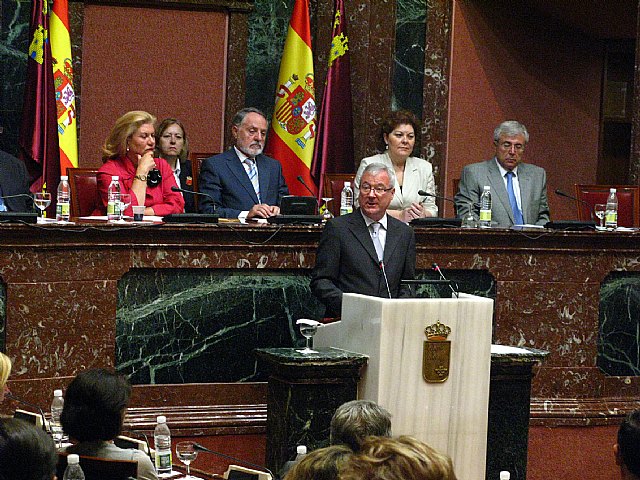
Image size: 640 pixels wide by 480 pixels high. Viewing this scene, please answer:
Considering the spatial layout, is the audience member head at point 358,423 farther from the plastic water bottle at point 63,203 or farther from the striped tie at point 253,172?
the striped tie at point 253,172

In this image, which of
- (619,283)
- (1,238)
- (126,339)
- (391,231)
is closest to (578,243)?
(619,283)

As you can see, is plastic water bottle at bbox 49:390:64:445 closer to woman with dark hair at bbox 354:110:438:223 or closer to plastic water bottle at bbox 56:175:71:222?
plastic water bottle at bbox 56:175:71:222

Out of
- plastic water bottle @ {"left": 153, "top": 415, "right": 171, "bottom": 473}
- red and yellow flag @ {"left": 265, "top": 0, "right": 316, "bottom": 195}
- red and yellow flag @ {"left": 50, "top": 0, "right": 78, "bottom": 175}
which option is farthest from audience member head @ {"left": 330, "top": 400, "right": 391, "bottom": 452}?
red and yellow flag @ {"left": 265, "top": 0, "right": 316, "bottom": 195}

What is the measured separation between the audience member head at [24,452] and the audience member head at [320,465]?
509 millimetres

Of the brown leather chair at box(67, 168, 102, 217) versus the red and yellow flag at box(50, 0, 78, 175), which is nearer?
the brown leather chair at box(67, 168, 102, 217)

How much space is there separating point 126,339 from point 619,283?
259 centimetres

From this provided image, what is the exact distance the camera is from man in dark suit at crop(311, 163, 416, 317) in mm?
5273

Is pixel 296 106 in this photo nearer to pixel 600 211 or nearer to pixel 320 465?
pixel 600 211

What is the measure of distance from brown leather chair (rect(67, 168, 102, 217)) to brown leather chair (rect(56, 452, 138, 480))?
3121 millimetres

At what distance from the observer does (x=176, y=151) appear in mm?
6883

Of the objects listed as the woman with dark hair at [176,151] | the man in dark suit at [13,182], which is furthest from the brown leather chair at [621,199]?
the man in dark suit at [13,182]

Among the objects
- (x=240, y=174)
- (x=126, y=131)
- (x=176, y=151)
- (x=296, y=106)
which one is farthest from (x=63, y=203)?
(x=296, y=106)

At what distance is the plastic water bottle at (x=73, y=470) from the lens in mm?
2982

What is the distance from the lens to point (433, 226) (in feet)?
19.4
